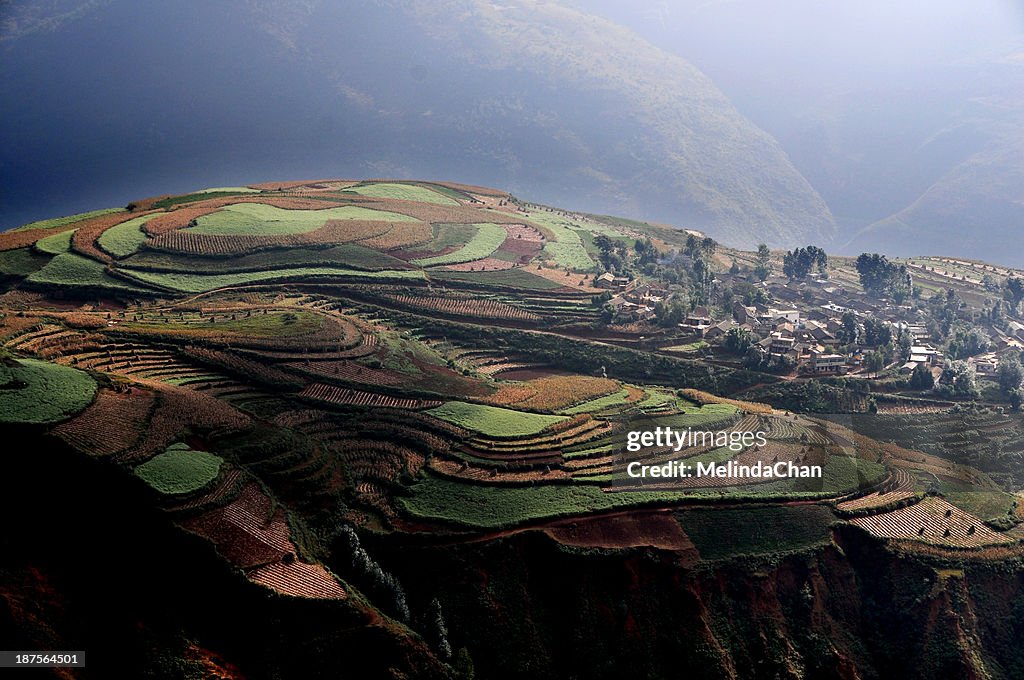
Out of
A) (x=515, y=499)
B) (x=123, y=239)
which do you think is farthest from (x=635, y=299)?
(x=123, y=239)

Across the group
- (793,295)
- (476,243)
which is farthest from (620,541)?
(793,295)

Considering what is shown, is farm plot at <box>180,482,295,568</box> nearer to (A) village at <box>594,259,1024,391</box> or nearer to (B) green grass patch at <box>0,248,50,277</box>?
(B) green grass patch at <box>0,248,50,277</box>

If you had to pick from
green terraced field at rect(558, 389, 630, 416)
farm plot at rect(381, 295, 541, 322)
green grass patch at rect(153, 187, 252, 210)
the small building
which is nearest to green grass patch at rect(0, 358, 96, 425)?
green terraced field at rect(558, 389, 630, 416)

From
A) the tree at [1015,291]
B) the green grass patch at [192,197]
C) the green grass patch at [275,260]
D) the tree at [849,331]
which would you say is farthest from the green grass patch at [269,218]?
the tree at [1015,291]

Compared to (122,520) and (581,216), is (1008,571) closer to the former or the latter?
(122,520)

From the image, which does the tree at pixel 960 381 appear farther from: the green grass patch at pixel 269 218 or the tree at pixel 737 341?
the green grass patch at pixel 269 218
